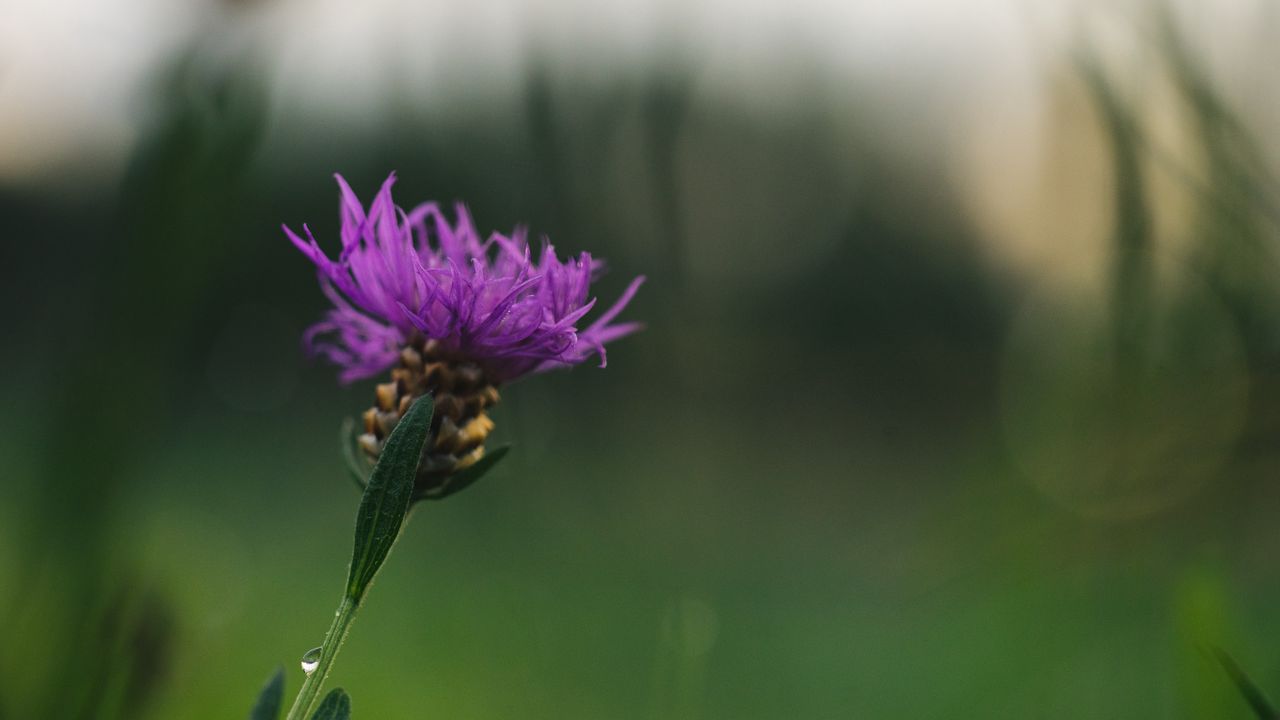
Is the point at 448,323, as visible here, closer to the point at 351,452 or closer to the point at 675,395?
the point at 351,452

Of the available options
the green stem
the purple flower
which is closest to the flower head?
the purple flower

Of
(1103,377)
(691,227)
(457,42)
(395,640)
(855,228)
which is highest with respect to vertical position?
(457,42)

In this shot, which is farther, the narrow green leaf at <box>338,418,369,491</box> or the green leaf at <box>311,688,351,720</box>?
the narrow green leaf at <box>338,418,369,491</box>

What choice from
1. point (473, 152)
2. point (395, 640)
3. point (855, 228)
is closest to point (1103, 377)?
point (473, 152)

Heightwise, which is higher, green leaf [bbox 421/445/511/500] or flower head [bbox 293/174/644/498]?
flower head [bbox 293/174/644/498]

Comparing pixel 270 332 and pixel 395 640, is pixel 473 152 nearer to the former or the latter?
pixel 395 640

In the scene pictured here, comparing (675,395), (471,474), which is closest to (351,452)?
(471,474)

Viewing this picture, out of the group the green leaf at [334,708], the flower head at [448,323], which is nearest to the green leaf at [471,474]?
the flower head at [448,323]

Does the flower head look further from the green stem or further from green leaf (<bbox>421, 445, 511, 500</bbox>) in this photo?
the green stem
